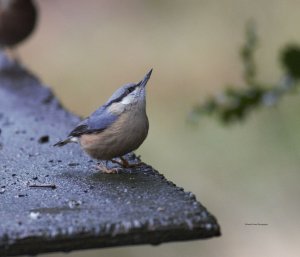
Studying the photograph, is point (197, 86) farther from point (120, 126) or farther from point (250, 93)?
point (120, 126)

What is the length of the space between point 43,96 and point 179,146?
3922 mm

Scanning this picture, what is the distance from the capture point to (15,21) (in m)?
5.59

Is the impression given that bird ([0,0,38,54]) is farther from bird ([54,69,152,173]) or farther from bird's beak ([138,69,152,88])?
bird's beak ([138,69,152,88])

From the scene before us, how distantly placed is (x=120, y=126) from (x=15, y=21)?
3286 mm

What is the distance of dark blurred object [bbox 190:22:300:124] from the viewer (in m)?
3.35

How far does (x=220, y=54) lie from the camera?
345 inches

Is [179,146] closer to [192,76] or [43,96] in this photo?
[192,76]

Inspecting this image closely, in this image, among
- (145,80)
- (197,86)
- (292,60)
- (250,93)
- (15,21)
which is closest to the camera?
(145,80)

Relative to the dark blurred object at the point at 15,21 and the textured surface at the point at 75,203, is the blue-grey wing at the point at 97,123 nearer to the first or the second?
the textured surface at the point at 75,203

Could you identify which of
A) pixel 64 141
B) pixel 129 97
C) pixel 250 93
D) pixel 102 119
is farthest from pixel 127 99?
pixel 250 93

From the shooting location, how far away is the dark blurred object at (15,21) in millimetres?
5613

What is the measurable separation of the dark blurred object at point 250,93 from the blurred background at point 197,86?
2.22 meters

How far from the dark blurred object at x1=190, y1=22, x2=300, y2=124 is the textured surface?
763 millimetres

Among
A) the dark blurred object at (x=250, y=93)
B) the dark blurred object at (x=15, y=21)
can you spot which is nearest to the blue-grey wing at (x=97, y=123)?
the dark blurred object at (x=250, y=93)
